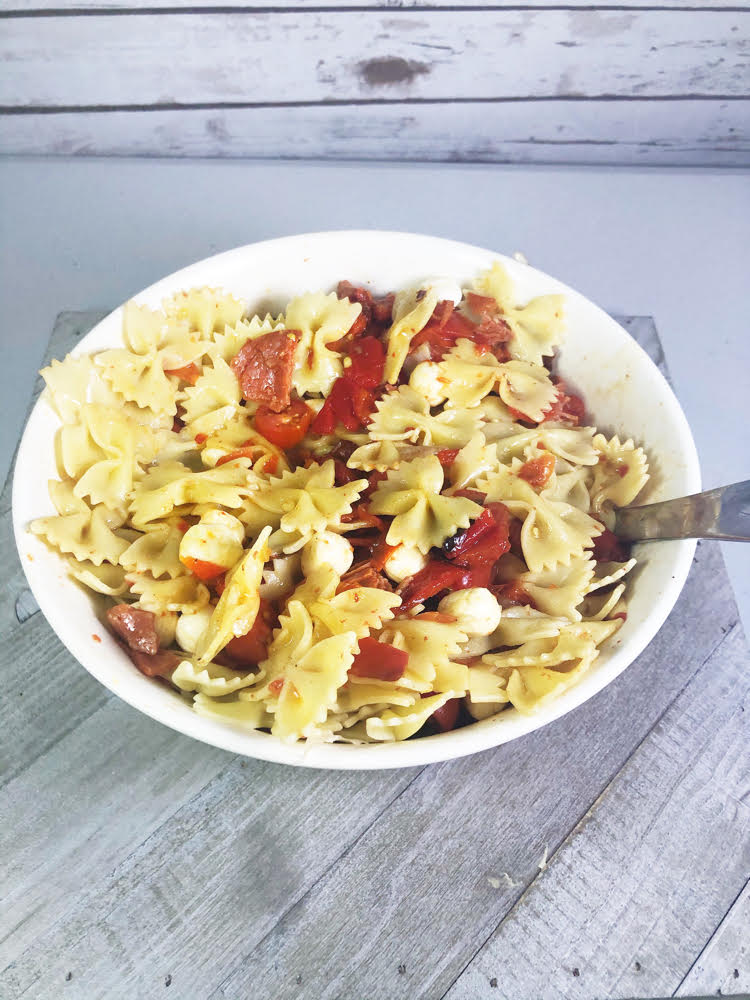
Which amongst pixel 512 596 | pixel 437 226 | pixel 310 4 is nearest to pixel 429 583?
pixel 512 596

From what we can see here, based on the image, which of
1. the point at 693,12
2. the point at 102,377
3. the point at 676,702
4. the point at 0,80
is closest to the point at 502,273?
the point at 102,377

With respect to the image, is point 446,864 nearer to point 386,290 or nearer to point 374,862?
point 374,862

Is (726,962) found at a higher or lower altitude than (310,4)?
lower

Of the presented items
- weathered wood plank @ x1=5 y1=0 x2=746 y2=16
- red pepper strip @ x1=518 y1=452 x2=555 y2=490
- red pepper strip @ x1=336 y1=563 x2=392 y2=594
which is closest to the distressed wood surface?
weathered wood plank @ x1=5 y1=0 x2=746 y2=16

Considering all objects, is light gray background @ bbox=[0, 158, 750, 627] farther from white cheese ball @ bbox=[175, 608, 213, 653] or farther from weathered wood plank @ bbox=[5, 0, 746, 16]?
white cheese ball @ bbox=[175, 608, 213, 653]

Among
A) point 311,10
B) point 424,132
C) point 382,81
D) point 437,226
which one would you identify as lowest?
point 437,226

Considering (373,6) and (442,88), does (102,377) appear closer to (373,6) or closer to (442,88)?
(373,6)
